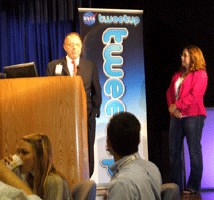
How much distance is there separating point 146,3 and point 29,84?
3657 mm

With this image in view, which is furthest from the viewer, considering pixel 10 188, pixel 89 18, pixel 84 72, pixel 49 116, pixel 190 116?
pixel 89 18

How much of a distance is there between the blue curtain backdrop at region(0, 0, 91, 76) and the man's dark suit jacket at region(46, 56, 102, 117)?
1.55 metres

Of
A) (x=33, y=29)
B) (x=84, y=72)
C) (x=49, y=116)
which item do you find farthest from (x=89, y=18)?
(x=49, y=116)

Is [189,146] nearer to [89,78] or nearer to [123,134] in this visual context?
[89,78]

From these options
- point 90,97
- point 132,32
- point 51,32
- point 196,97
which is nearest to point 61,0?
point 51,32

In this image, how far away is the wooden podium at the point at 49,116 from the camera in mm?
2385

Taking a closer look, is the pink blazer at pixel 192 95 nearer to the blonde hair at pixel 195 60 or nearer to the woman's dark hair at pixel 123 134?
the blonde hair at pixel 195 60

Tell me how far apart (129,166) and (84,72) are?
2.54 metres

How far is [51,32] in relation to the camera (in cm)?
548

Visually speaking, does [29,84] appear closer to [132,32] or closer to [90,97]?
[90,97]

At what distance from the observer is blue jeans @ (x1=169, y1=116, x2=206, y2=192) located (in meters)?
4.15

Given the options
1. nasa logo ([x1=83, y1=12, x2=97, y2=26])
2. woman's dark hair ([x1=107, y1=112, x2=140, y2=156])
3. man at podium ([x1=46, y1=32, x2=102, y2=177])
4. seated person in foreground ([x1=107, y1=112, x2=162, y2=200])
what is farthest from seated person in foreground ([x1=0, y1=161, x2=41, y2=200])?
nasa logo ([x1=83, y1=12, x2=97, y2=26])

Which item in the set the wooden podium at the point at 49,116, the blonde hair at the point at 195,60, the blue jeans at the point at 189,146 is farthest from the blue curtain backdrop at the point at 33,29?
the wooden podium at the point at 49,116

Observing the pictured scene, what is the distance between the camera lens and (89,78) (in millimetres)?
3912
